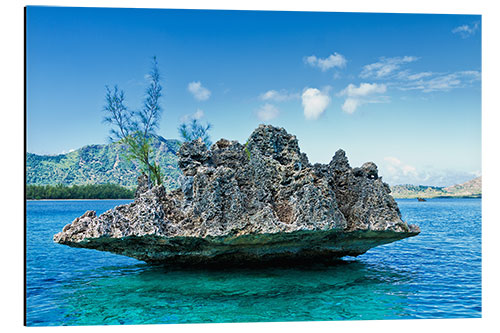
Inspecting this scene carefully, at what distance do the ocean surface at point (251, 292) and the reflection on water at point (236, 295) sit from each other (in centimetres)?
2

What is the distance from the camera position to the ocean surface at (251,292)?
7.07m

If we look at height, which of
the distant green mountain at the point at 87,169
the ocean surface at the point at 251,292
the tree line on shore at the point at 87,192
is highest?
the distant green mountain at the point at 87,169

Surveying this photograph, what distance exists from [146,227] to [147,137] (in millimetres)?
7428

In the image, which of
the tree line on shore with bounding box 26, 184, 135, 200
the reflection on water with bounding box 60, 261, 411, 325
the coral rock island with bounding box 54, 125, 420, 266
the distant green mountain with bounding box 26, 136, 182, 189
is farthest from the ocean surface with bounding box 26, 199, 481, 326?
the distant green mountain with bounding box 26, 136, 182, 189

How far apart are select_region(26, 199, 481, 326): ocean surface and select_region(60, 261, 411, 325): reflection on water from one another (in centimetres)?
2

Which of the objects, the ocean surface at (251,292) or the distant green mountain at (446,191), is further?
the distant green mountain at (446,191)

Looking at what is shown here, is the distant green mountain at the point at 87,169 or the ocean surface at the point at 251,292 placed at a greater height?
the distant green mountain at the point at 87,169

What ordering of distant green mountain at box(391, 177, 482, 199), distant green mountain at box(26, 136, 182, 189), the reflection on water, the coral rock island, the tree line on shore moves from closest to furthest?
1. the reflection on water
2. the coral rock island
3. distant green mountain at box(391, 177, 482, 199)
4. the tree line on shore
5. distant green mountain at box(26, 136, 182, 189)

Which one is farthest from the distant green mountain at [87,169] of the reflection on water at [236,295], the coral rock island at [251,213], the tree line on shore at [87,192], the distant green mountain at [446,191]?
the coral rock island at [251,213]

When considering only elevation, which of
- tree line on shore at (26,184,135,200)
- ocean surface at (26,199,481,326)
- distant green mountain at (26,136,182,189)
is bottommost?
ocean surface at (26,199,481,326)

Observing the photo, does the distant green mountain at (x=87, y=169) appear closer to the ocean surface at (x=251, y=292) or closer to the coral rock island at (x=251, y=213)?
the ocean surface at (x=251, y=292)

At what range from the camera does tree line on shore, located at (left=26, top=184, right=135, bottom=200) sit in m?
31.9

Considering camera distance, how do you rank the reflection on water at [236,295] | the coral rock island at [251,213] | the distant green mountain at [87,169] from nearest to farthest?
the reflection on water at [236,295] → the coral rock island at [251,213] → the distant green mountain at [87,169]

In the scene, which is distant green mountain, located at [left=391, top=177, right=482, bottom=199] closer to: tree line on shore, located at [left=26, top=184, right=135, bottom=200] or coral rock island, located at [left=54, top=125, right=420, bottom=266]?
coral rock island, located at [left=54, top=125, right=420, bottom=266]
